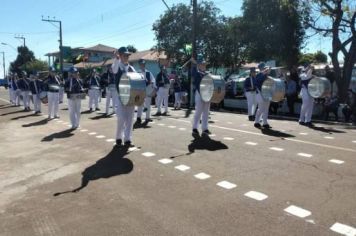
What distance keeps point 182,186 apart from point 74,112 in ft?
27.5

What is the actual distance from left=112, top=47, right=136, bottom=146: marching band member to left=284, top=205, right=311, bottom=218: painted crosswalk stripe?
5.28 m

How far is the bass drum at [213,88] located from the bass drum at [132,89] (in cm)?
227

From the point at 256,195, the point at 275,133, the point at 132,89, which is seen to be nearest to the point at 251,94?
the point at 275,133

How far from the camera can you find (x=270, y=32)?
28.4m

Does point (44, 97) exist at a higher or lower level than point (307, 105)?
lower

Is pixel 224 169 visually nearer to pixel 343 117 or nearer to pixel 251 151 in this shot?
pixel 251 151

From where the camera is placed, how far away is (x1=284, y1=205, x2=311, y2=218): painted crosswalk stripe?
5.10 metres

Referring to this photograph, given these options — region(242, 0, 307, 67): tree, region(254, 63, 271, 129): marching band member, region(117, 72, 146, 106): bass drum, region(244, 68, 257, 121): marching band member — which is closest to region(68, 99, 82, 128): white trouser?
region(117, 72, 146, 106): bass drum

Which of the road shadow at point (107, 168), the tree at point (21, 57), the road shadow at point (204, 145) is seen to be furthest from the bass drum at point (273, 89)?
the tree at point (21, 57)

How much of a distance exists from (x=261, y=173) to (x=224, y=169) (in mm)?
645

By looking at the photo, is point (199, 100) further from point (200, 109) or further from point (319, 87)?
point (319, 87)

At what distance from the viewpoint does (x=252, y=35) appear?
30.0 metres

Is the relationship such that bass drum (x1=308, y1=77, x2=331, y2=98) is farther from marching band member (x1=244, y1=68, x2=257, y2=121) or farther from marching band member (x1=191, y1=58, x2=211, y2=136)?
marching band member (x1=191, y1=58, x2=211, y2=136)

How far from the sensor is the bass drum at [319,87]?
45.7 ft
